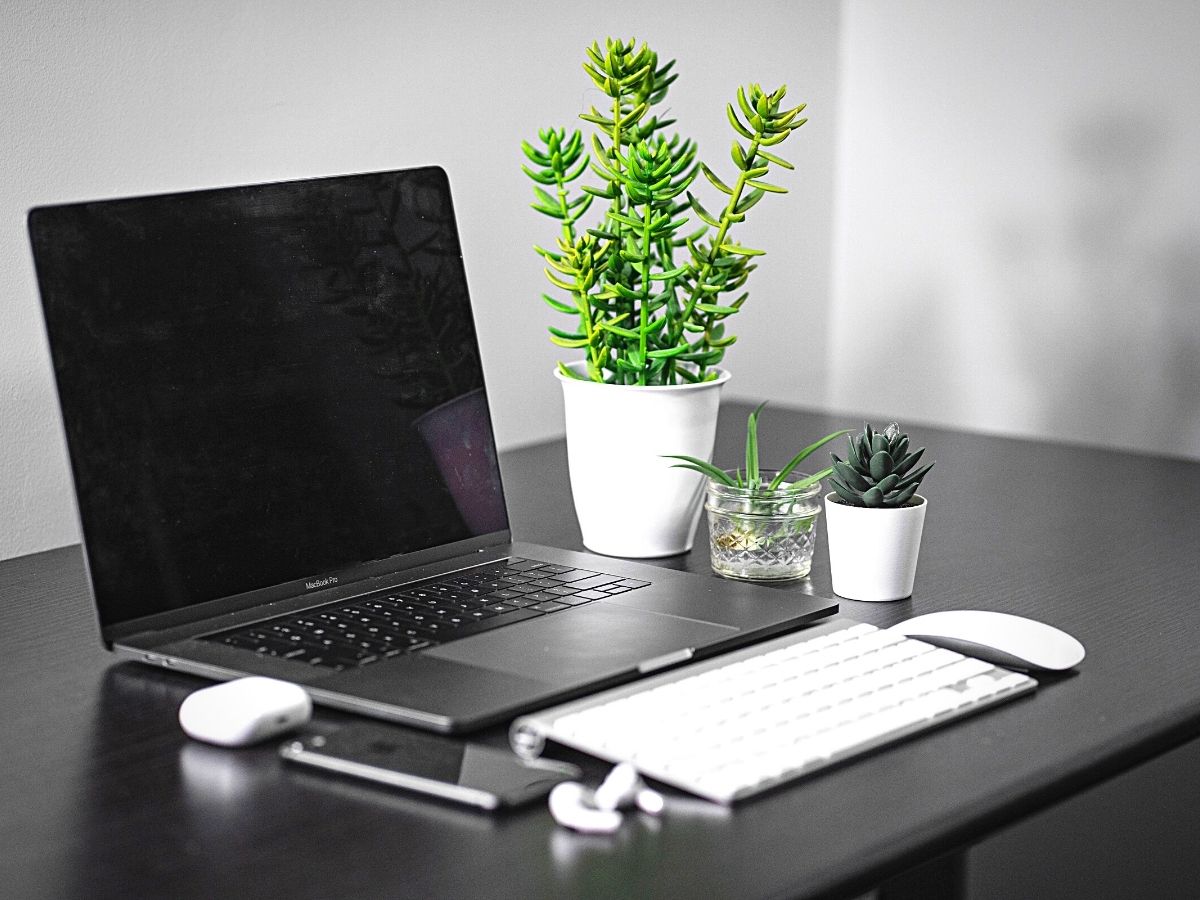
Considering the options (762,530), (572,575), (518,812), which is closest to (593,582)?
(572,575)

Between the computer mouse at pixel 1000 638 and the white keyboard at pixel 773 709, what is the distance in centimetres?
1

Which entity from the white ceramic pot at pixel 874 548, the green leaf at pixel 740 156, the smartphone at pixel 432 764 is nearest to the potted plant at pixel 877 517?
the white ceramic pot at pixel 874 548

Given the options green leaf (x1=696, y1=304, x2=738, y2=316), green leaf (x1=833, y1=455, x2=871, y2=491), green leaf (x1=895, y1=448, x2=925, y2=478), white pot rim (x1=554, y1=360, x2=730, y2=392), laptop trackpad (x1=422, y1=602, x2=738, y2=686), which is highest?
green leaf (x1=696, y1=304, x2=738, y2=316)

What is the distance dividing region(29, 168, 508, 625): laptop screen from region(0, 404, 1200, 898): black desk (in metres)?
0.10

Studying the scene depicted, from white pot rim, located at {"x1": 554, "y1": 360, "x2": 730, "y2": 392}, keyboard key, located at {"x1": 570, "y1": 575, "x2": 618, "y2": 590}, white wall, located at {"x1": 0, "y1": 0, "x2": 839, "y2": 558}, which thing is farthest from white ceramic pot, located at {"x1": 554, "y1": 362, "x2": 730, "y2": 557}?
white wall, located at {"x1": 0, "y1": 0, "x2": 839, "y2": 558}

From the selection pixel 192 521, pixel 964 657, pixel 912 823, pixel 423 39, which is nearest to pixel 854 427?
pixel 423 39

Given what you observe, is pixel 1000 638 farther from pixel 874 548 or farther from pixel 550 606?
pixel 550 606

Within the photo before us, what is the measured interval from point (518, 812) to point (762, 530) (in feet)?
1.36

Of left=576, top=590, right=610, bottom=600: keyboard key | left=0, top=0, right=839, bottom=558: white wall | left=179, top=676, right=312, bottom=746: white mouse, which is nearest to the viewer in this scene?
left=179, top=676, right=312, bottom=746: white mouse

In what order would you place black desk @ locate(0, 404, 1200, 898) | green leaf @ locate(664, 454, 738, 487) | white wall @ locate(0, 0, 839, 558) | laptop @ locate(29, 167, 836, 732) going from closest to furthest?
1. black desk @ locate(0, 404, 1200, 898)
2. laptop @ locate(29, 167, 836, 732)
3. green leaf @ locate(664, 454, 738, 487)
4. white wall @ locate(0, 0, 839, 558)

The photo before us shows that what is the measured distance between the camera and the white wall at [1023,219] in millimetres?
1902

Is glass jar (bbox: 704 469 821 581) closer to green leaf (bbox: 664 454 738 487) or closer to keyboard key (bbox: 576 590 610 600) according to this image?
green leaf (bbox: 664 454 738 487)

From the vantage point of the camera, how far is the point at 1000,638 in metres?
0.90

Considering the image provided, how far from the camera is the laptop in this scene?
885mm
